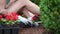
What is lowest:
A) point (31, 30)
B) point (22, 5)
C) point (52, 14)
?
point (31, 30)

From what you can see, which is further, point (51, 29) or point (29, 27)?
point (29, 27)

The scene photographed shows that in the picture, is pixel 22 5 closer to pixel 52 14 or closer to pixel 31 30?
pixel 31 30

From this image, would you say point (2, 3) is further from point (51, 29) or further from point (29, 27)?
point (51, 29)

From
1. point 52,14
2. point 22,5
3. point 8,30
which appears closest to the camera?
point 52,14

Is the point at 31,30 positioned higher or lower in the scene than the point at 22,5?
lower

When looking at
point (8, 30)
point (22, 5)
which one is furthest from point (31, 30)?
point (22, 5)

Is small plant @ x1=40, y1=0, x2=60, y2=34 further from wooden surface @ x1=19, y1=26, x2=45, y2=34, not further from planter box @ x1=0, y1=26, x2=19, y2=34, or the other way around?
planter box @ x1=0, y1=26, x2=19, y2=34

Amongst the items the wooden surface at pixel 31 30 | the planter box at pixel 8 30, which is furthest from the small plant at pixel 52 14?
the planter box at pixel 8 30

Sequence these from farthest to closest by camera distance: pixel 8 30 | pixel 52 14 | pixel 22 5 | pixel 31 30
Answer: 1. pixel 22 5
2. pixel 31 30
3. pixel 8 30
4. pixel 52 14

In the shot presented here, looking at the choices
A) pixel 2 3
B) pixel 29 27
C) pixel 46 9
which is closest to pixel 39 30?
pixel 29 27

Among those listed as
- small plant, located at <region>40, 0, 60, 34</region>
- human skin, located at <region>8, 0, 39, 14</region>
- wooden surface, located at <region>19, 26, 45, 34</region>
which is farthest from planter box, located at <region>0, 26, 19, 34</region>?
human skin, located at <region>8, 0, 39, 14</region>
